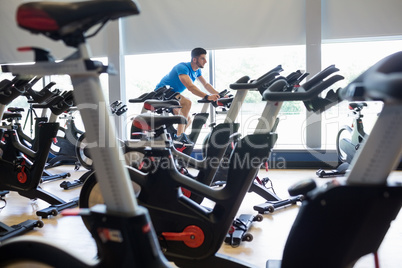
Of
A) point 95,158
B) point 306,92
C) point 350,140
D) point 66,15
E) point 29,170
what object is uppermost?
point 66,15

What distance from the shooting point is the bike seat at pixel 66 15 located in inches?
34.5

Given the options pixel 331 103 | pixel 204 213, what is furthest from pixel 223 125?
pixel 331 103

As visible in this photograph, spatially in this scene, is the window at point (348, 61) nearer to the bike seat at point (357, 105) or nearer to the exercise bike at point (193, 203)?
the bike seat at point (357, 105)

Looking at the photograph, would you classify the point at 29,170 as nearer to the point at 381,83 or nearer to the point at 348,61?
the point at 381,83

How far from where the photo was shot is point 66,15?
2.92 ft

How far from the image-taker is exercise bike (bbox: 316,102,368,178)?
169 inches

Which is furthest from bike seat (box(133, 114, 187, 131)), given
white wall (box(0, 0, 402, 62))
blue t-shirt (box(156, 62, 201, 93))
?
white wall (box(0, 0, 402, 62))

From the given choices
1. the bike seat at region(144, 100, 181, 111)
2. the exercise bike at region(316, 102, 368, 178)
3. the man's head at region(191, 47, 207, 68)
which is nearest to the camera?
the bike seat at region(144, 100, 181, 111)

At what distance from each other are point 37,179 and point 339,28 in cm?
Result: 454

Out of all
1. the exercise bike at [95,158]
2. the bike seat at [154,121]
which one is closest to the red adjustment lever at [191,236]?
the bike seat at [154,121]

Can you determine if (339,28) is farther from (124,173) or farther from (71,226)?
(124,173)

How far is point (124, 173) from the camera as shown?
1.01 metres

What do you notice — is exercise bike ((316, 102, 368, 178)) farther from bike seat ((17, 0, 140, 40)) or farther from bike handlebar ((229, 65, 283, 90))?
bike seat ((17, 0, 140, 40))

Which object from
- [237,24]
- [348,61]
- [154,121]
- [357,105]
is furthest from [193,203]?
[348,61]
